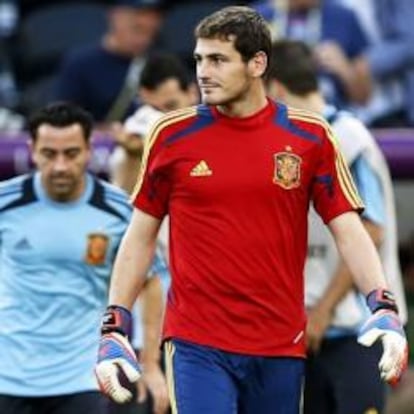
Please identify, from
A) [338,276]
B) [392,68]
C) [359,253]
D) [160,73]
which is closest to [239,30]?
[359,253]

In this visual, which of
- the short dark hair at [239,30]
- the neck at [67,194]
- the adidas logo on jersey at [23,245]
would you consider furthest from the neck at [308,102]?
the short dark hair at [239,30]

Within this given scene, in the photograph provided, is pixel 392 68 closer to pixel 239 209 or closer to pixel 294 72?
pixel 294 72

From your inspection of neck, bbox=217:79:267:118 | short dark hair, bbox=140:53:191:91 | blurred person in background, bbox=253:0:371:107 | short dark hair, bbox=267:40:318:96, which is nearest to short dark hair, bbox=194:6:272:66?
neck, bbox=217:79:267:118

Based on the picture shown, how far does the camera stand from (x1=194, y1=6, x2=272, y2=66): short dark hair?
7.40 metres

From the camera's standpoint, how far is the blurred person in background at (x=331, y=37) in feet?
39.0

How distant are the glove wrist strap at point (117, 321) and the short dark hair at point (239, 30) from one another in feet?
3.38

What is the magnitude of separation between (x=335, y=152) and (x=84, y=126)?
5.90ft

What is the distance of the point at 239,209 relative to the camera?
7.42 metres

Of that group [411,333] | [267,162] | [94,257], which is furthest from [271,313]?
[411,333]

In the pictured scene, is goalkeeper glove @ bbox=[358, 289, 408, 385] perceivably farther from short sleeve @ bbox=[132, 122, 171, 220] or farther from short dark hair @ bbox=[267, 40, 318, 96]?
short dark hair @ bbox=[267, 40, 318, 96]

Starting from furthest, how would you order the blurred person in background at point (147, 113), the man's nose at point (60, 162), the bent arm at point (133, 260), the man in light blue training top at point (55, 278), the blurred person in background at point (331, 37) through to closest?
the blurred person in background at point (331, 37)
the blurred person in background at point (147, 113)
the man's nose at point (60, 162)
the man in light blue training top at point (55, 278)
the bent arm at point (133, 260)

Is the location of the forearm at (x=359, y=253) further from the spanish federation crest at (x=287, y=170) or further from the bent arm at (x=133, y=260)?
the bent arm at (x=133, y=260)

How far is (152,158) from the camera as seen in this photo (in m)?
7.53

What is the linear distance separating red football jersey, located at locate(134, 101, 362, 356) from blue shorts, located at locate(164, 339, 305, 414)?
0.04 m
